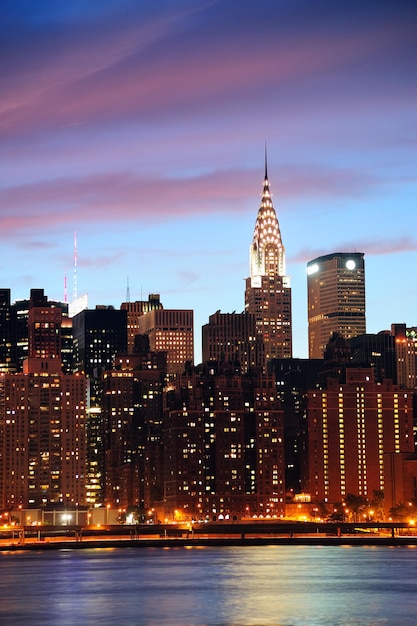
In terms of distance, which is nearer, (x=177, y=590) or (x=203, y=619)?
(x=203, y=619)

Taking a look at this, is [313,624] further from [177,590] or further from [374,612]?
[177,590]

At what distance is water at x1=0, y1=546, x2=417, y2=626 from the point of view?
125m

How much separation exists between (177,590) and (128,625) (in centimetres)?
3403

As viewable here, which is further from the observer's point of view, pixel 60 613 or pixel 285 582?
pixel 285 582

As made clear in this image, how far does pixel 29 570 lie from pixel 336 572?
40.1 metres

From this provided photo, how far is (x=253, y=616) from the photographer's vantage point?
413 feet

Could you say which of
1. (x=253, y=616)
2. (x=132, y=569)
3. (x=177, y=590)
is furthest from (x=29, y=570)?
(x=253, y=616)

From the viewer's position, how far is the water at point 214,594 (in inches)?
4916

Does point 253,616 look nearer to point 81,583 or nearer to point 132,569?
point 81,583

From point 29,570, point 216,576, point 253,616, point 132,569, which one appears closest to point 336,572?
point 216,576

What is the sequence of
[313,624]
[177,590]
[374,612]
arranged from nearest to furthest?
[313,624] < [374,612] < [177,590]

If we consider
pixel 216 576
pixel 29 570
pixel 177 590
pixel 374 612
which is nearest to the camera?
pixel 374 612

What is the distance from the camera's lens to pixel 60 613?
131 meters

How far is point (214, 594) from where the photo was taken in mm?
148500
